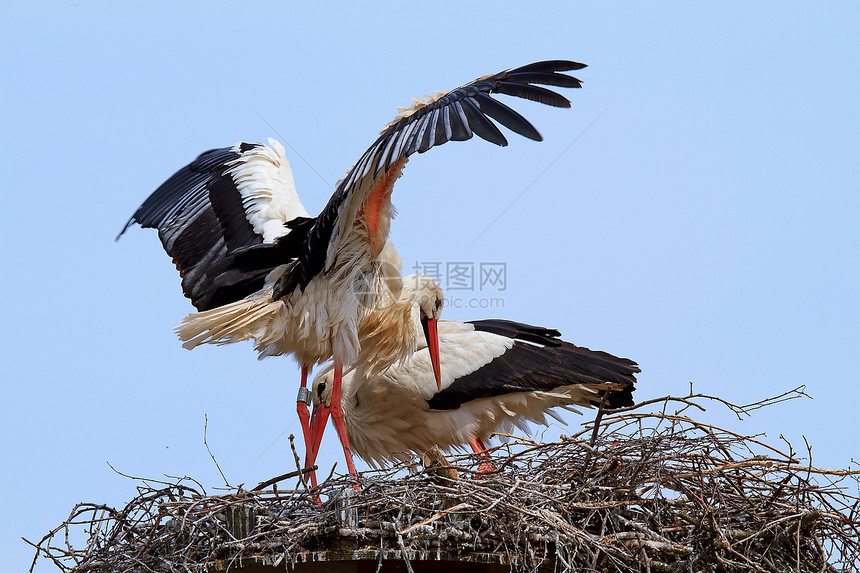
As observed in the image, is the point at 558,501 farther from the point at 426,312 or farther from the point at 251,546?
the point at 426,312

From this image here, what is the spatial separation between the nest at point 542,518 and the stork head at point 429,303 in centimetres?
147

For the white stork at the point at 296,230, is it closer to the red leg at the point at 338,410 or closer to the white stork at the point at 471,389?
the red leg at the point at 338,410

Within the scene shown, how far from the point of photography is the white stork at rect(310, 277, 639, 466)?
6.04 meters

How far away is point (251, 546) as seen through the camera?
3.63 meters

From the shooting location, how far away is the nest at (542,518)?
3.56 metres

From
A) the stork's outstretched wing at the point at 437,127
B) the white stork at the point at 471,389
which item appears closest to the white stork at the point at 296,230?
the stork's outstretched wing at the point at 437,127

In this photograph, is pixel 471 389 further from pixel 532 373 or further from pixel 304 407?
pixel 304 407

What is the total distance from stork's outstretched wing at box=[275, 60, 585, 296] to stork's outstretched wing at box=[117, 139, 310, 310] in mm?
587

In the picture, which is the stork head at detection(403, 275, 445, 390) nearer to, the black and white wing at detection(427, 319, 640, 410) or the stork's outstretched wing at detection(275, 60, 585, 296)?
the black and white wing at detection(427, 319, 640, 410)

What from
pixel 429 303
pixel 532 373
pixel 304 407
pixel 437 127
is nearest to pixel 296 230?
pixel 429 303

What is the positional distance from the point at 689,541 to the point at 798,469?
541 millimetres

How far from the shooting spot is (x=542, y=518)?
11.5ft

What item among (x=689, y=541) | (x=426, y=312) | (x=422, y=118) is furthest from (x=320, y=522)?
(x=426, y=312)

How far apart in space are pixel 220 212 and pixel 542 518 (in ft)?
10.6
